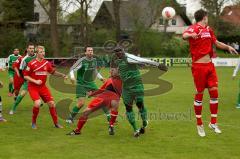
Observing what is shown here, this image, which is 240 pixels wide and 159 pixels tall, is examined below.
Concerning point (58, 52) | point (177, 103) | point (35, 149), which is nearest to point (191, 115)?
point (177, 103)

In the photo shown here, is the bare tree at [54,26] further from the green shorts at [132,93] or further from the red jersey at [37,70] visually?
the green shorts at [132,93]

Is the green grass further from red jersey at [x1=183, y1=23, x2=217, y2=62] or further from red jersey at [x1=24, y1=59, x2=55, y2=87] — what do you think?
red jersey at [x1=183, y1=23, x2=217, y2=62]

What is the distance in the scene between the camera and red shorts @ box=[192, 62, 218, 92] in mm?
9352

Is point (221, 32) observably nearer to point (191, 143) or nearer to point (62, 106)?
point (62, 106)

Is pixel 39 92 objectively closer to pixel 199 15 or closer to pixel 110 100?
pixel 110 100

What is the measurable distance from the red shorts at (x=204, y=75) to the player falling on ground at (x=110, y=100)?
1.80m

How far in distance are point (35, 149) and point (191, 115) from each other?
231 inches

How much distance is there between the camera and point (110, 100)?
10734 millimetres

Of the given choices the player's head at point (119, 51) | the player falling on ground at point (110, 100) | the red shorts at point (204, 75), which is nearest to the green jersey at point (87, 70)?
the player falling on ground at point (110, 100)

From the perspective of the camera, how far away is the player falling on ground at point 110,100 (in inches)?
405

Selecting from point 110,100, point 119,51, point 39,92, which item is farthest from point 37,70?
point 119,51

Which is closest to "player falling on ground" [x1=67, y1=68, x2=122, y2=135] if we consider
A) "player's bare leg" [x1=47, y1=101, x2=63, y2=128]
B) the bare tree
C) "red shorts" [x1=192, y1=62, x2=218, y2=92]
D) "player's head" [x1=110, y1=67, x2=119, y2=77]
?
"player's head" [x1=110, y1=67, x2=119, y2=77]

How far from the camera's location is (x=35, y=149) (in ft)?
28.9

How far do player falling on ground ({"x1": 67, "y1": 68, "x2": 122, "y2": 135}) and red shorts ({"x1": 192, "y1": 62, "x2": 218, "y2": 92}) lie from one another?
1799 mm
